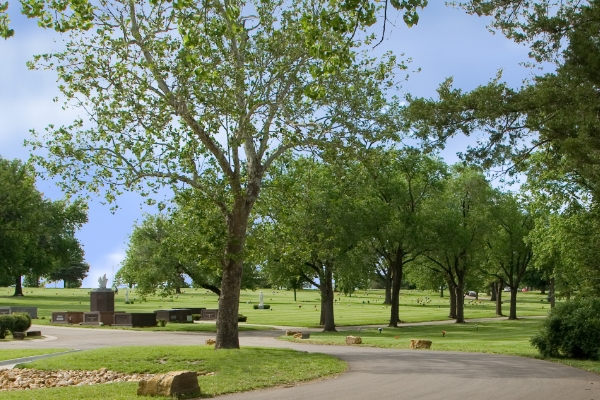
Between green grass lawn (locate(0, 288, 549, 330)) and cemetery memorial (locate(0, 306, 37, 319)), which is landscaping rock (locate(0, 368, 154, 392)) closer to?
green grass lawn (locate(0, 288, 549, 330))

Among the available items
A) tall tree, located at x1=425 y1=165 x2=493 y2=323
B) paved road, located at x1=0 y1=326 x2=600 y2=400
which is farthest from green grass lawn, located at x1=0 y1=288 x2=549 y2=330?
paved road, located at x1=0 y1=326 x2=600 y2=400

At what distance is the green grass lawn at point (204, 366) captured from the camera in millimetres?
13289

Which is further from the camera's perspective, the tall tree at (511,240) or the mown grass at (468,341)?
the tall tree at (511,240)

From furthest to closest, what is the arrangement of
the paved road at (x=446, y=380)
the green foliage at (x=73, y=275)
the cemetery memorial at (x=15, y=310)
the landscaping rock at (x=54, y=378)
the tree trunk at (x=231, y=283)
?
the green foliage at (x=73, y=275) → the cemetery memorial at (x=15, y=310) → the tree trunk at (x=231, y=283) → the landscaping rock at (x=54, y=378) → the paved road at (x=446, y=380)

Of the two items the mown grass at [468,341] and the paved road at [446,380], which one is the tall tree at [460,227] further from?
the paved road at [446,380]

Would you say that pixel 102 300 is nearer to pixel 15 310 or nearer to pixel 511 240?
pixel 15 310

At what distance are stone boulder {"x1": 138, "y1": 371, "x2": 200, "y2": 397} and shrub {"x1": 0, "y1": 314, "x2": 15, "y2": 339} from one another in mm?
20797

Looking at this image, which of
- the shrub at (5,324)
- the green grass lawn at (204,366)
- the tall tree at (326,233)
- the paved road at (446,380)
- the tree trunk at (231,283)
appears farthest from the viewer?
the tall tree at (326,233)

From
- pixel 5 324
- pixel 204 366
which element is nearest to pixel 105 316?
pixel 5 324

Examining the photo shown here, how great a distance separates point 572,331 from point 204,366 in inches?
420

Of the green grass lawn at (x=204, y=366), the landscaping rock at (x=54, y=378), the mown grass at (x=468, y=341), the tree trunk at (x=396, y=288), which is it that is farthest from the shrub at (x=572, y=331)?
the tree trunk at (x=396, y=288)

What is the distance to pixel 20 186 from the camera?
5097 cm

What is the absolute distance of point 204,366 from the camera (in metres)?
17.1

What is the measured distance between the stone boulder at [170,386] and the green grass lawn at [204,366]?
0.28 meters
